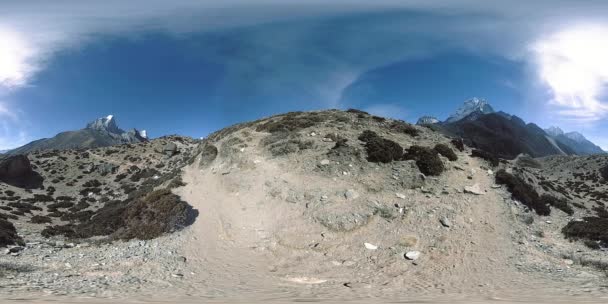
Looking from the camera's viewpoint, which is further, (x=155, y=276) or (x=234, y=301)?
(x=155, y=276)

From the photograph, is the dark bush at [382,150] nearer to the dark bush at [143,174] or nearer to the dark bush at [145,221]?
the dark bush at [145,221]

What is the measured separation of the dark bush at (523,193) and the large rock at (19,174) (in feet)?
Answer: 213

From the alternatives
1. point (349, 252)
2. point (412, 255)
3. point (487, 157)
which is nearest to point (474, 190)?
point (487, 157)

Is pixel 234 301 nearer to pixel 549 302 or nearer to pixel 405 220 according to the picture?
pixel 549 302

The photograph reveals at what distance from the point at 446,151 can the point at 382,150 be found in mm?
6361

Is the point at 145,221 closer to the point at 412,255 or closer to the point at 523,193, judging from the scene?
the point at 412,255

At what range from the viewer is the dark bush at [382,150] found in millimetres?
31453

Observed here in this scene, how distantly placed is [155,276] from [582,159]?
386 ft

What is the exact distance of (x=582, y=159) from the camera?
99.8 metres

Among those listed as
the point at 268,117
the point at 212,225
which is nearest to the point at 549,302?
the point at 212,225

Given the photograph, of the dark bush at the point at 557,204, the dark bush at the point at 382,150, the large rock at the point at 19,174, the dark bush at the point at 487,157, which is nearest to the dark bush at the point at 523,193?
the dark bush at the point at 557,204

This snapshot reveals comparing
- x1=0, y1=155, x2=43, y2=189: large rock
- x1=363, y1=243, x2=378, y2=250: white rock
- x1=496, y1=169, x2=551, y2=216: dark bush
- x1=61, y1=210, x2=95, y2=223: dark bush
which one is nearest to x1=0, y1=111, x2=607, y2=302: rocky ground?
x1=363, y1=243, x2=378, y2=250: white rock

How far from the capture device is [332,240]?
2208 cm

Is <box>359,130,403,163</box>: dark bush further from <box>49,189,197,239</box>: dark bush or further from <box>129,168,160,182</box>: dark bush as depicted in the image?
<box>129,168,160,182</box>: dark bush
